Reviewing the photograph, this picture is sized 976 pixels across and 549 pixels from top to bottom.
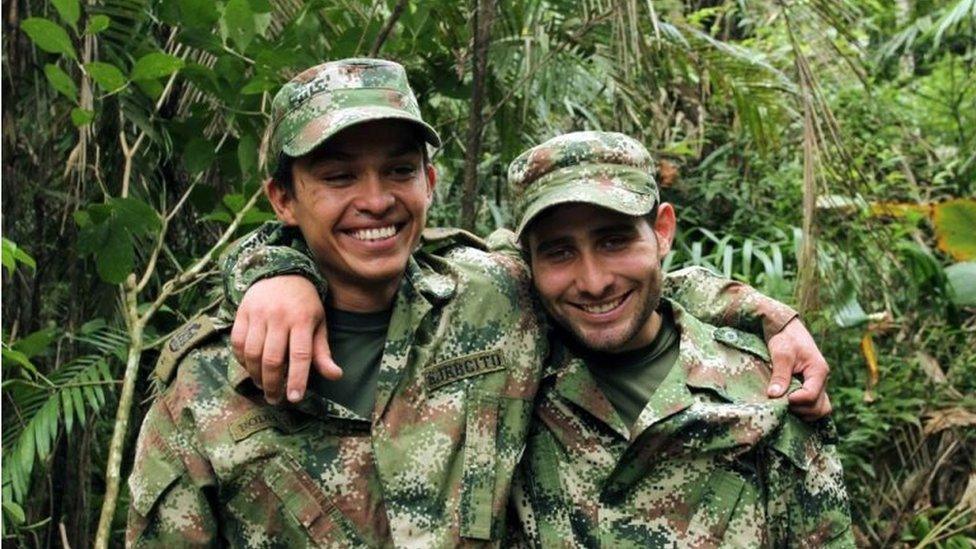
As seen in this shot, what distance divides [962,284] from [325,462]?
4.24m

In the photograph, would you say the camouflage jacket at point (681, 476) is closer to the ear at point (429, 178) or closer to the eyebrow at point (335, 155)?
the ear at point (429, 178)

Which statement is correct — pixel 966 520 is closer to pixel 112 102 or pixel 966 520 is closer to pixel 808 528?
pixel 808 528

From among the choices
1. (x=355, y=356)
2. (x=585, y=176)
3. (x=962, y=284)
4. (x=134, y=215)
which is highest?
(x=585, y=176)

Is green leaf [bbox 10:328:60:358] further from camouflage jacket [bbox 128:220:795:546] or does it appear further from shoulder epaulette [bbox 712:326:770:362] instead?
shoulder epaulette [bbox 712:326:770:362]

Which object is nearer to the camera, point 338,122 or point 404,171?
point 338,122

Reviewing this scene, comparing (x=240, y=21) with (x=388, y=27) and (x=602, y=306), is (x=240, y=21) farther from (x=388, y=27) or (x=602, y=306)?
(x=602, y=306)

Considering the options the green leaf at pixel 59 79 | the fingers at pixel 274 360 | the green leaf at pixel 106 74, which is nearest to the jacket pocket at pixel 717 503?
the fingers at pixel 274 360

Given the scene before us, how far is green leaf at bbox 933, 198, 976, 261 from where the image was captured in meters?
5.95

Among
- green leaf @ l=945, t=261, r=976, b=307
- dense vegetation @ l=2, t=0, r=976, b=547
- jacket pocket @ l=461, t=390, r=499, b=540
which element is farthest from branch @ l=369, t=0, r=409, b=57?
green leaf @ l=945, t=261, r=976, b=307

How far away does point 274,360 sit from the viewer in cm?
231

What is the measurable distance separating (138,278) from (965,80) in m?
5.33

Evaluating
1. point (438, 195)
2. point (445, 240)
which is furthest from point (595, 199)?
point (438, 195)

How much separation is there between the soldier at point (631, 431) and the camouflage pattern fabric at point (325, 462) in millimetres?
126

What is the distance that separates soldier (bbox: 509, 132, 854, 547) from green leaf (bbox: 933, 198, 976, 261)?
360cm
